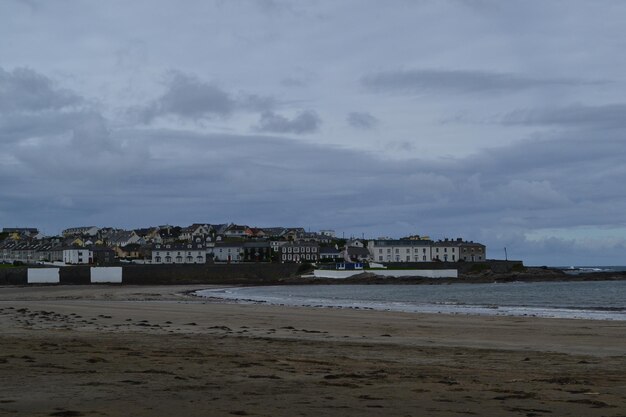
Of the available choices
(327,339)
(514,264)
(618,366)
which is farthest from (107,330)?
(514,264)

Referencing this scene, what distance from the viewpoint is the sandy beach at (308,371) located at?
841 cm

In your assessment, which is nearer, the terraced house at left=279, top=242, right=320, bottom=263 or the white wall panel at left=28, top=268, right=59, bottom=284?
the white wall panel at left=28, top=268, right=59, bottom=284

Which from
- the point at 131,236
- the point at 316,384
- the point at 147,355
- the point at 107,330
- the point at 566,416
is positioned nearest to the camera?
the point at 566,416

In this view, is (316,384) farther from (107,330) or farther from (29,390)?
(107,330)

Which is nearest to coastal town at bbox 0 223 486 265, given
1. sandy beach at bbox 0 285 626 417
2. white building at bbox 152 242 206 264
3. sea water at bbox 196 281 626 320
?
white building at bbox 152 242 206 264

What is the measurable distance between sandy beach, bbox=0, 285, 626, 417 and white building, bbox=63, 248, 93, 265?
114 meters

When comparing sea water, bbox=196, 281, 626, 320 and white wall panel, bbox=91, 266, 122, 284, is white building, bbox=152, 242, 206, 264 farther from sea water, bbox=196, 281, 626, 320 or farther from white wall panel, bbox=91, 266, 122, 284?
sea water, bbox=196, 281, 626, 320

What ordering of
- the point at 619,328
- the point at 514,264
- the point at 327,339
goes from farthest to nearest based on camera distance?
the point at 514,264 → the point at 619,328 → the point at 327,339

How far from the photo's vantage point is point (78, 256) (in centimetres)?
13338

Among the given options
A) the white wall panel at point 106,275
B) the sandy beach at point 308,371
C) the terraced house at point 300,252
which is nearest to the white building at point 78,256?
the terraced house at point 300,252

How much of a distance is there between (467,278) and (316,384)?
93.2 meters

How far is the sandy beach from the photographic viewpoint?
841 cm

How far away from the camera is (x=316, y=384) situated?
33.4 ft

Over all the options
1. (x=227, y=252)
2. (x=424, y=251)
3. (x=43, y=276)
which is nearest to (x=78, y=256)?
(x=227, y=252)
